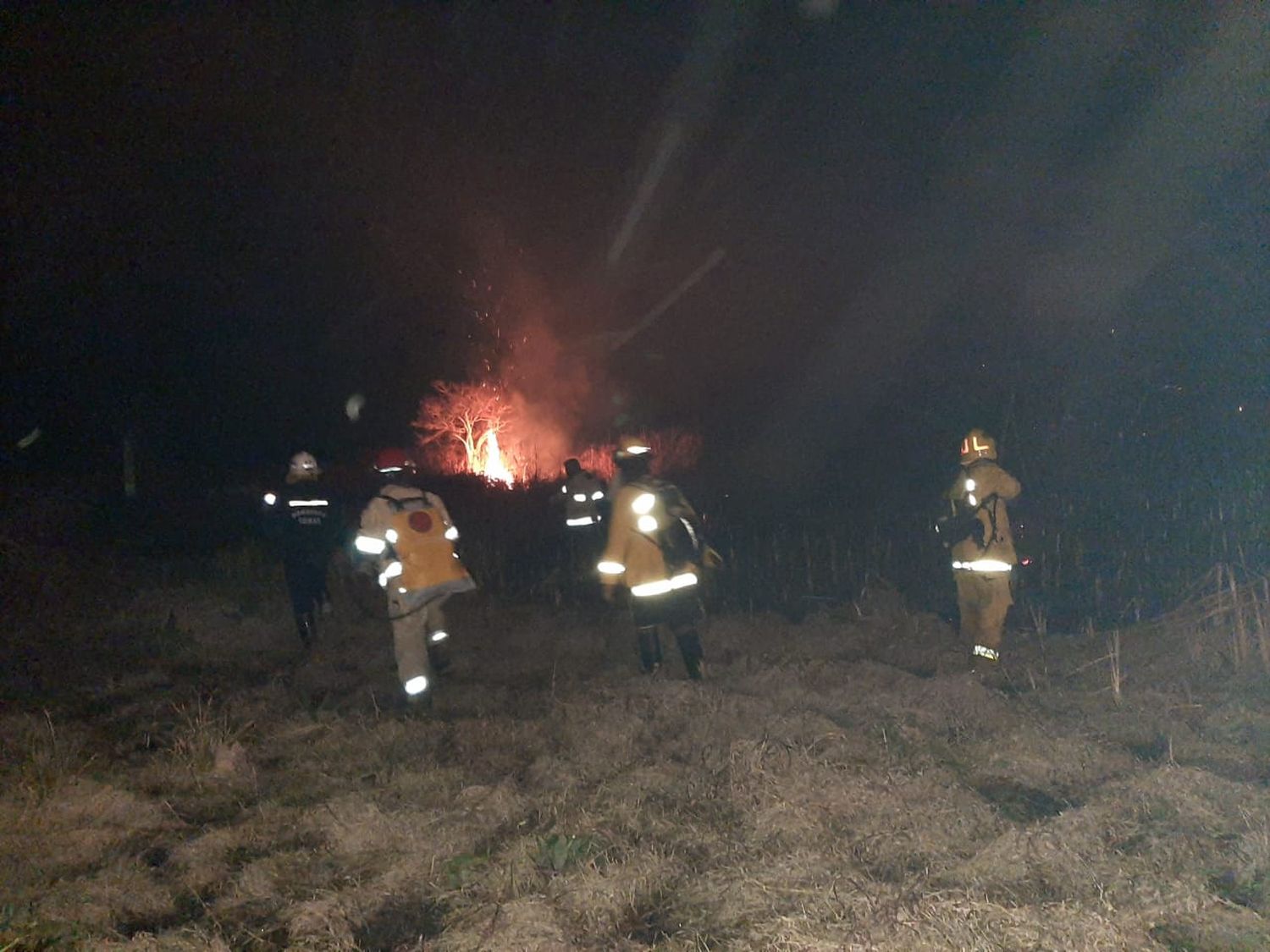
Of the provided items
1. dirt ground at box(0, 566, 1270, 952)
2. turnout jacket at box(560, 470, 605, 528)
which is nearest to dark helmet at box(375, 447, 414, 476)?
dirt ground at box(0, 566, 1270, 952)

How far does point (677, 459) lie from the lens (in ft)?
98.6

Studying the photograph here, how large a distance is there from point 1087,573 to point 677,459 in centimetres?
1890

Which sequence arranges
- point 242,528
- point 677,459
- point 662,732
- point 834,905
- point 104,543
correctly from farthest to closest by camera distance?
point 677,459
point 242,528
point 104,543
point 662,732
point 834,905

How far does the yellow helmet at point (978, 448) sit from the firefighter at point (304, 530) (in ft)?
16.7

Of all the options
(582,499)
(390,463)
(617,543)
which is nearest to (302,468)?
(390,463)

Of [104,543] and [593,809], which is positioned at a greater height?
[104,543]

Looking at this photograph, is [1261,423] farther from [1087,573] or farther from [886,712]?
[886,712]

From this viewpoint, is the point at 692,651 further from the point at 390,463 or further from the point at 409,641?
the point at 390,463

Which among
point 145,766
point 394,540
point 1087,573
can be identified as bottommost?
point 1087,573

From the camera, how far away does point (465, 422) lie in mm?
34938

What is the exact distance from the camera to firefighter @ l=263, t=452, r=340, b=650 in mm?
7949

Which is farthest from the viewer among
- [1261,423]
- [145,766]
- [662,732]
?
[1261,423]

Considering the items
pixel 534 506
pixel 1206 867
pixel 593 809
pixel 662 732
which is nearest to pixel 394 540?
pixel 662 732

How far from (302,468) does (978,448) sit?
5291 mm
